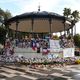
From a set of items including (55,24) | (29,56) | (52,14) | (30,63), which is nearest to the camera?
(30,63)

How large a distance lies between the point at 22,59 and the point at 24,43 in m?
1.82

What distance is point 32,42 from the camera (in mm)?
21531

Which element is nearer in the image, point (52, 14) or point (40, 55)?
point (40, 55)

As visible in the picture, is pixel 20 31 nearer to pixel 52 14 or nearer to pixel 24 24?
pixel 24 24

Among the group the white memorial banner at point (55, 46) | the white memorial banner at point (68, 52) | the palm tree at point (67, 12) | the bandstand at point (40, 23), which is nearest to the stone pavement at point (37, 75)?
the white memorial banner at point (55, 46)

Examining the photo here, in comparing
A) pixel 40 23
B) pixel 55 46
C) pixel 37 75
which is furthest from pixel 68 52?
pixel 40 23

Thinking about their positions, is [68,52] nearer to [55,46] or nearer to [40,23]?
[55,46]

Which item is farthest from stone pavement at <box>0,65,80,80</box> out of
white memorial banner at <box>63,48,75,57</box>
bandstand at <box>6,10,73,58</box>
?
bandstand at <box>6,10,73,58</box>

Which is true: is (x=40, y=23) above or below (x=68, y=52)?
above

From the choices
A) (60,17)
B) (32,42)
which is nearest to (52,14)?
(60,17)

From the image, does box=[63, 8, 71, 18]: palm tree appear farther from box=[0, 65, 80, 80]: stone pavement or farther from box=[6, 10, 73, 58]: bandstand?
box=[0, 65, 80, 80]: stone pavement

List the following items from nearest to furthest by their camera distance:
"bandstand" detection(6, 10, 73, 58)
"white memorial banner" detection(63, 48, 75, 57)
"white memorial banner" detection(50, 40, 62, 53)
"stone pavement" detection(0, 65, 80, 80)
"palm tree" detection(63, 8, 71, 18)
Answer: "stone pavement" detection(0, 65, 80, 80) → "white memorial banner" detection(50, 40, 62, 53) → "white memorial banner" detection(63, 48, 75, 57) → "bandstand" detection(6, 10, 73, 58) → "palm tree" detection(63, 8, 71, 18)

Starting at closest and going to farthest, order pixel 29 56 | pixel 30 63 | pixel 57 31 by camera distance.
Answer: pixel 30 63 < pixel 29 56 < pixel 57 31

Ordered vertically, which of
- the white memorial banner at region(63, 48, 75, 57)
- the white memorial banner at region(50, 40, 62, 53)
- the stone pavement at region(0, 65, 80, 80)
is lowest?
the stone pavement at region(0, 65, 80, 80)
